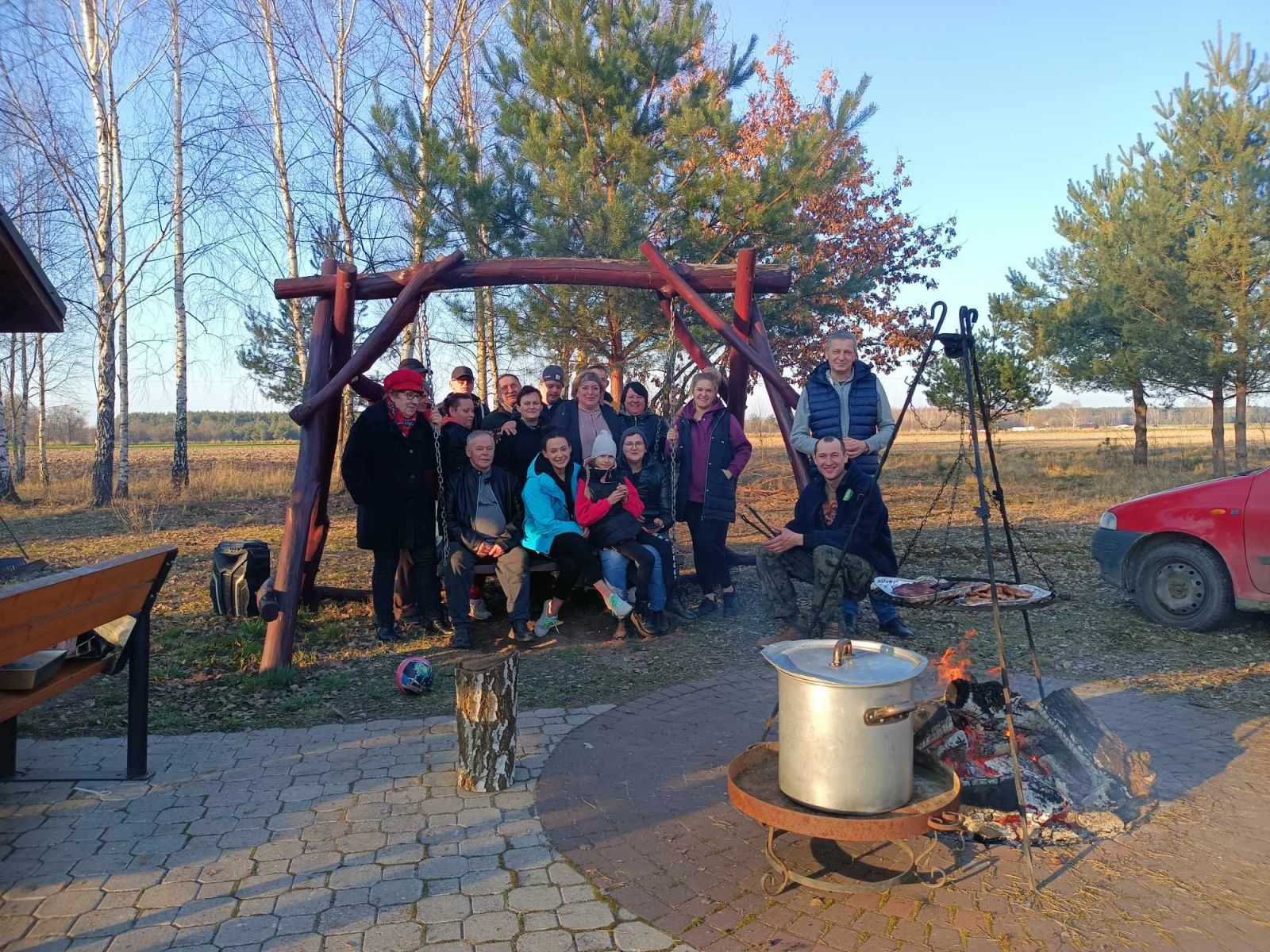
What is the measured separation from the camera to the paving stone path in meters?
2.97

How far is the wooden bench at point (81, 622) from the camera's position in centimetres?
338

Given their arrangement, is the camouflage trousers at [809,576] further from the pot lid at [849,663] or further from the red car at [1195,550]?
the red car at [1195,550]

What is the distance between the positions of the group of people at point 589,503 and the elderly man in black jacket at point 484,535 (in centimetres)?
1

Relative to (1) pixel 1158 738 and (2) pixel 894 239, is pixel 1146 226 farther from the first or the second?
(1) pixel 1158 738

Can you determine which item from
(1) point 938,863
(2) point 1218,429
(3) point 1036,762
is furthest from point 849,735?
(2) point 1218,429

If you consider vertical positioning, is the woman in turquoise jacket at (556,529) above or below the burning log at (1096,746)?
above

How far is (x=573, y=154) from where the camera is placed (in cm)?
1252

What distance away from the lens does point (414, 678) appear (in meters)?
5.57

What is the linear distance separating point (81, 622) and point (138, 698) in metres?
0.67

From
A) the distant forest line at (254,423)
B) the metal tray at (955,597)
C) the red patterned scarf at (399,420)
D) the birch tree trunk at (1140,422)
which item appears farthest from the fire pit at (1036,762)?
the distant forest line at (254,423)

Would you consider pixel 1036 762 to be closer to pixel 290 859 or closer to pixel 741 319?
pixel 290 859

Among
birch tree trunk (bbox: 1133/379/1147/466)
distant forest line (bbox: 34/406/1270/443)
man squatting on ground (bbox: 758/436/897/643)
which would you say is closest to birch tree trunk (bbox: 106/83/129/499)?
man squatting on ground (bbox: 758/436/897/643)

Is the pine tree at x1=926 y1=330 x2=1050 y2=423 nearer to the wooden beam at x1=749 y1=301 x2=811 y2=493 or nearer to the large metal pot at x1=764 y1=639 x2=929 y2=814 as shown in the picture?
the wooden beam at x1=749 y1=301 x2=811 y2=493

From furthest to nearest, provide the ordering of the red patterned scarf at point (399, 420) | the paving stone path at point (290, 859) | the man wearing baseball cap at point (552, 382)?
the man wearing baseball cap at point (552, 382), the red patterned scarf at point (399, 420), the paving stone path at point (290, 859)
